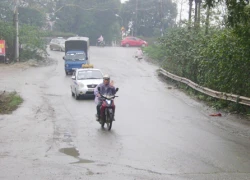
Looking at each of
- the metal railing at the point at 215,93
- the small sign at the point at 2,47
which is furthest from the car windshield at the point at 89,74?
the small sign at the point at 2,47

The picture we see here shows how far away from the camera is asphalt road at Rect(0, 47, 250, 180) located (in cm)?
925

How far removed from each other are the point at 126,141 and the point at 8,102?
1134cm

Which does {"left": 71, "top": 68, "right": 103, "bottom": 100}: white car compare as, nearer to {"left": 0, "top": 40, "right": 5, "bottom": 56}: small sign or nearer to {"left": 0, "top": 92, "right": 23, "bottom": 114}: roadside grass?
{"left": 0, "top": 92, "right": 23, "bottom": 114}: roadside grass

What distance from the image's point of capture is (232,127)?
16.5 meters

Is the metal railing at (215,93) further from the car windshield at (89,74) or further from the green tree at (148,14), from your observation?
the green tree at (148,14)

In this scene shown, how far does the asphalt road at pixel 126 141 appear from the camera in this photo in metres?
9.25

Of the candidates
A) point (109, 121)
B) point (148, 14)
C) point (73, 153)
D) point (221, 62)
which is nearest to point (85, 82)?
point (221, 62)

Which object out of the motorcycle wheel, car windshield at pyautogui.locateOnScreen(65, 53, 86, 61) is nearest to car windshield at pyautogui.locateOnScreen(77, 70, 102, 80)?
the motorcycle wheel

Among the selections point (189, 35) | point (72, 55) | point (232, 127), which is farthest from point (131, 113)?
point (72, 55)

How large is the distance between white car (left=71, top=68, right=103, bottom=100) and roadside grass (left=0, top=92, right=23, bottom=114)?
3.02 meters

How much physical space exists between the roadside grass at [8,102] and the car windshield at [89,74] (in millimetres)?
3725

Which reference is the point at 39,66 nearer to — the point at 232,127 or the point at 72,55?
the point at 72,55

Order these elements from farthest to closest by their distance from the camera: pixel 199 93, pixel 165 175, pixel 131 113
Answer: pixel 199 93, pixel 131 113, pixel 165 175

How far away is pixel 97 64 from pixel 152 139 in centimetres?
3380
